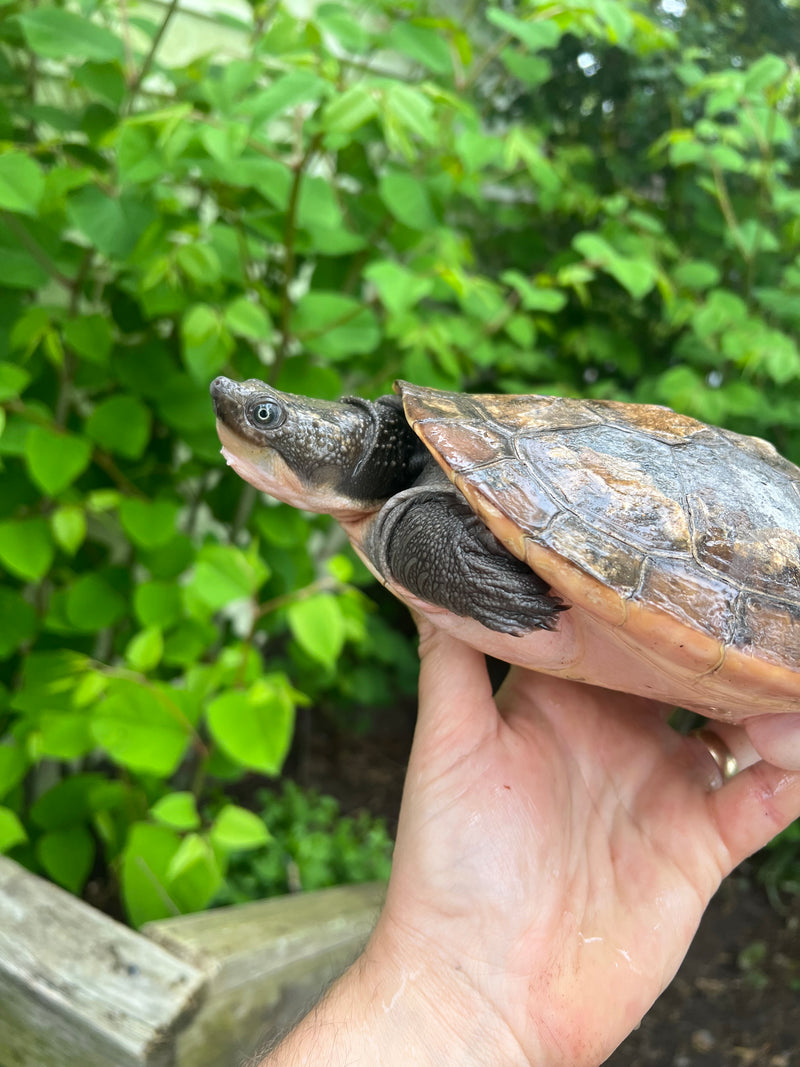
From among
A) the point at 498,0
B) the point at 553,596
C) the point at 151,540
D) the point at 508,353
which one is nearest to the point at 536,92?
the point at 498,0

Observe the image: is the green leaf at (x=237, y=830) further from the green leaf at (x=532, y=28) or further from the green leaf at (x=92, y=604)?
the green leaf at (x=532, y=28)

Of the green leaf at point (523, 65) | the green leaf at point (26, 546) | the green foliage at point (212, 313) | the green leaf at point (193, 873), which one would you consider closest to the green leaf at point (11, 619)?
the green foliage at point (212, 313)

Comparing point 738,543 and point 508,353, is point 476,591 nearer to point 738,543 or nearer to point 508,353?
point 738,543

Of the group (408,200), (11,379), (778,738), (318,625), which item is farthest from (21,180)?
→ (778,738)

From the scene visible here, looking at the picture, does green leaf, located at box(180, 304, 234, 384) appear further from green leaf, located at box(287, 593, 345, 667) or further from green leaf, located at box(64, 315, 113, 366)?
green leaf, located at box(287, 593, 345, 667)

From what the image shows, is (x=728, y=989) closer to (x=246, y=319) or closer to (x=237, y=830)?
(x=237, y=830)

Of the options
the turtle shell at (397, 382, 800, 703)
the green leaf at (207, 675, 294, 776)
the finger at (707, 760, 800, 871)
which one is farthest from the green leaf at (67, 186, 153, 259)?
the finger at (707, 760, 800, 871)
